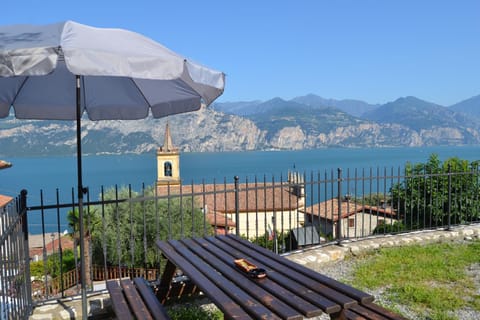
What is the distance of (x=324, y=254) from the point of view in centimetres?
576

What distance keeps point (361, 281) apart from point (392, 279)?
42cm

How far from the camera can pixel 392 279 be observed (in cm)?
493

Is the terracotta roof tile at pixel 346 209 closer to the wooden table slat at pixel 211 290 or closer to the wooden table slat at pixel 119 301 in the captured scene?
the wooden table slat at pixel 211 290

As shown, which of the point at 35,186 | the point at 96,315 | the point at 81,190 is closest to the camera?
the point at 81,190

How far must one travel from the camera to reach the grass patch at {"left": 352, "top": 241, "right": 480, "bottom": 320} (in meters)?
4.16

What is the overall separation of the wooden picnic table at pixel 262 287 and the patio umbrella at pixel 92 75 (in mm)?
1061

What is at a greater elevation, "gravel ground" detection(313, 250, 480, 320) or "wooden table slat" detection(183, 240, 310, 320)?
"wooden table slat" detection(183, 240, 310, 320)

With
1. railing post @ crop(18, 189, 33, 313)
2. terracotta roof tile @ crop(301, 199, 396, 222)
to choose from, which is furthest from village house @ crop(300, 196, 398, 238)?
railing post @ crop(18, 189, 33, 313)

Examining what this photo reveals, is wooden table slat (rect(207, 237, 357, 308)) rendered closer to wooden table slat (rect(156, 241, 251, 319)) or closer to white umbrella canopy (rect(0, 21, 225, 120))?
wooden table slat (rect(156, 241, 251, 319))

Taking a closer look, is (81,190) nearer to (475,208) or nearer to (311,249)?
(311,249)

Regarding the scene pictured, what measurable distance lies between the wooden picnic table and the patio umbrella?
106cm

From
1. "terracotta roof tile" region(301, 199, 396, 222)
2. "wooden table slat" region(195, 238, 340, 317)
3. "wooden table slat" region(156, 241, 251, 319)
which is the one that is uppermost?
"wooden table slat" region(195, 238, 340, 317)

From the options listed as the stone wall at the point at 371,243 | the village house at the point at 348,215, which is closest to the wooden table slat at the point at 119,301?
the stone wall at the point at 371,243

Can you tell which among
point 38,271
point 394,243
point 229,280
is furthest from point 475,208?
point 38,271
